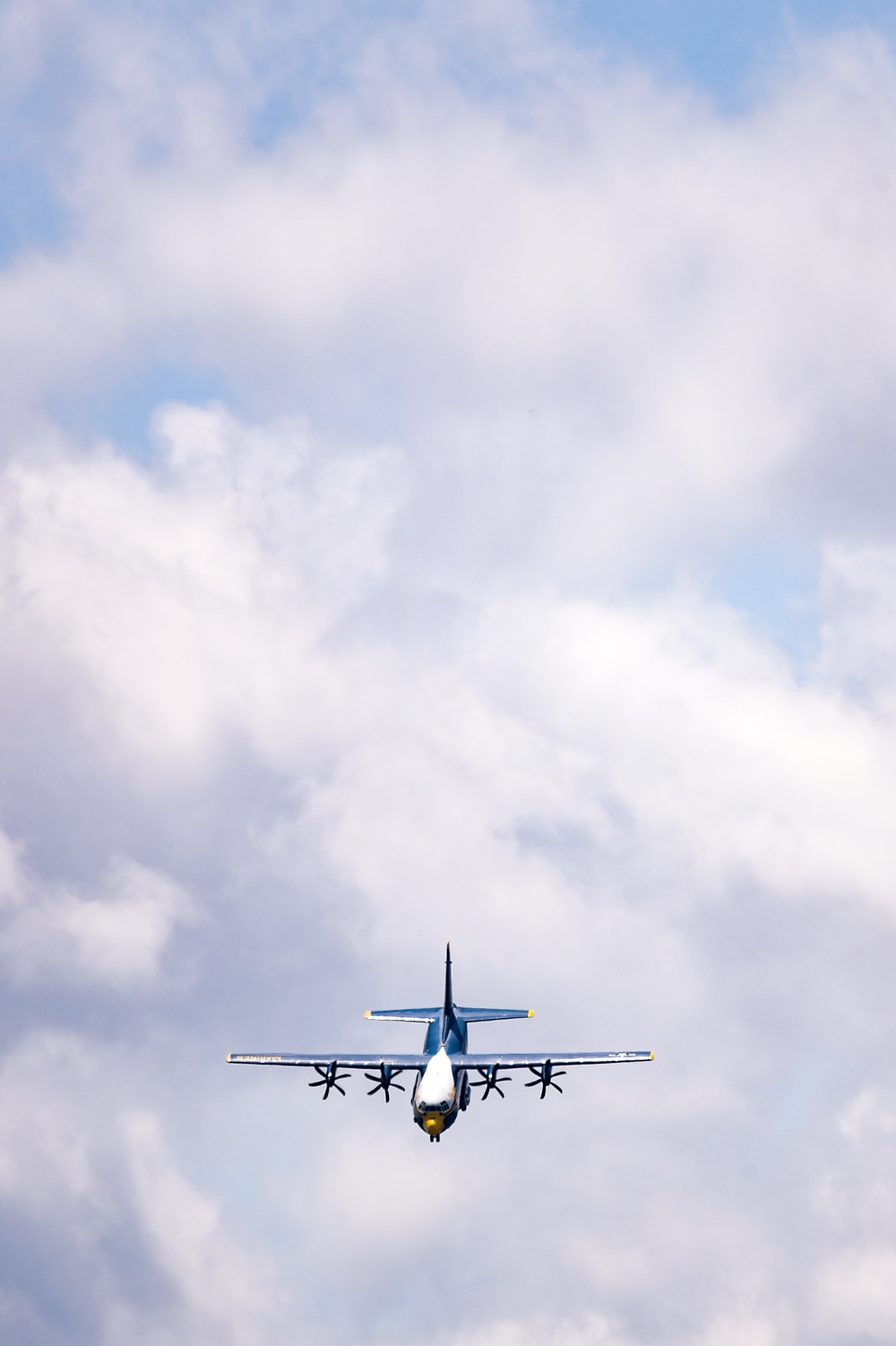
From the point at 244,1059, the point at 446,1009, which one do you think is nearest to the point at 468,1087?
the point at 446,1009

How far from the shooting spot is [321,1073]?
166 meters

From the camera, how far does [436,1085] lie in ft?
484

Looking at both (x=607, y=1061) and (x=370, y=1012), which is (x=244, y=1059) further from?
(x=607, y=1061)

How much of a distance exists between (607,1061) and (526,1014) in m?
12.9

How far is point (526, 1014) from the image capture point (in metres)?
160

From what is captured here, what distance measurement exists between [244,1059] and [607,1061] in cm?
3812

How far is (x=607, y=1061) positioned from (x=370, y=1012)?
2624 centimetres

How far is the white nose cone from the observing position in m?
147

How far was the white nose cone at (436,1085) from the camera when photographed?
481 feet

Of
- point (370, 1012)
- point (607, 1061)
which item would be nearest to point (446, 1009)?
point (370, 1012)

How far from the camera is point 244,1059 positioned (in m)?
168

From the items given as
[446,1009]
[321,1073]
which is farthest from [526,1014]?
[321,1073]

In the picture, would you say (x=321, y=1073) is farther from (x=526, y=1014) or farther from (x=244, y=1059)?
(x=526, y=1014)

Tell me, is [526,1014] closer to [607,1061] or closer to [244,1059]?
[607,1061]
